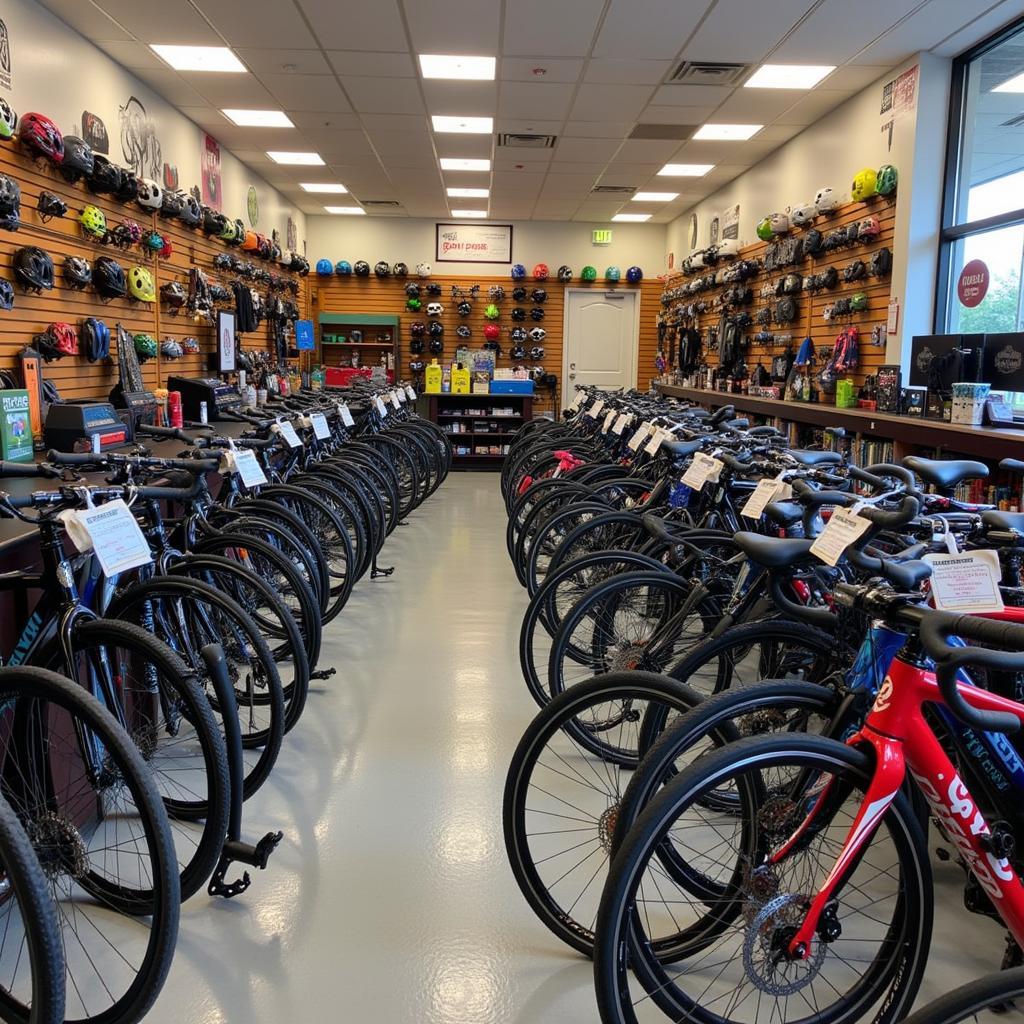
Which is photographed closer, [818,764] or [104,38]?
A: [818,764]

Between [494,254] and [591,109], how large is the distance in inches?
228

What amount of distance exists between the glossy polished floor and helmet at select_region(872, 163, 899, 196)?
4.59m

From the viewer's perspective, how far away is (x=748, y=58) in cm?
593

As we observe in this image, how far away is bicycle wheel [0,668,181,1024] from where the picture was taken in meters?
1.62

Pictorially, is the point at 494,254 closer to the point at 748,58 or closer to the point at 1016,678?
the point at 748,58

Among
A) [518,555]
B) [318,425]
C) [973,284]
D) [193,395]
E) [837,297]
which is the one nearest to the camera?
[518,555]

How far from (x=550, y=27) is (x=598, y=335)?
304 inches

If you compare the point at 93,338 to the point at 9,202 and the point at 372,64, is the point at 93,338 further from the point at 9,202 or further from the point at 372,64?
the point at 372,64

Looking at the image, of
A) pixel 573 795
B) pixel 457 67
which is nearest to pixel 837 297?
pixel 457 67

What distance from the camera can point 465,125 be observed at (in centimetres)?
769

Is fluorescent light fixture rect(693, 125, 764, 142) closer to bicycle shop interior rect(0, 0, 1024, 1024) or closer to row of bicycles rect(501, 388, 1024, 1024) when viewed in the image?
bicycle shop interior rect(0, 0, 1024, 1024)

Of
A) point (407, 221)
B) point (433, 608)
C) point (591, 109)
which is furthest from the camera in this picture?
point (407, 221)

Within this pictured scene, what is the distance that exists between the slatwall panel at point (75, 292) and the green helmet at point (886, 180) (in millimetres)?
5357

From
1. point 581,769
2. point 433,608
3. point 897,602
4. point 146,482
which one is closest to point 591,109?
point 433,608
